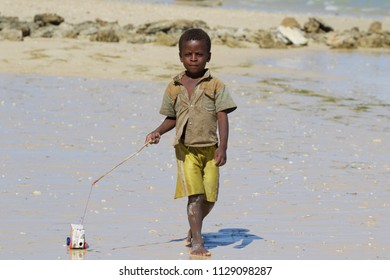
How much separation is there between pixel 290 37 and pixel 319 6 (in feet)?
85.8

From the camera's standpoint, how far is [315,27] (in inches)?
1203

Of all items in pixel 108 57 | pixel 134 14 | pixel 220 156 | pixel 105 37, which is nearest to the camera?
pixel 220 156

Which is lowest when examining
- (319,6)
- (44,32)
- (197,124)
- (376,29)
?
(319,6)

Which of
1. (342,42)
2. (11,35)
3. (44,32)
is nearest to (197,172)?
(11,35)

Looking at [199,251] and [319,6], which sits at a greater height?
[199,251]

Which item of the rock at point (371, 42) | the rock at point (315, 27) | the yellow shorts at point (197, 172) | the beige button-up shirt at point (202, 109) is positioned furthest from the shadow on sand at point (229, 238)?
the rock at point (315, 27)

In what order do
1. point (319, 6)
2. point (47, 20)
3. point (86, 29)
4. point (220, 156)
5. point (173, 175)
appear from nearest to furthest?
point (220, 156)
point (173, 175)
point (86, 29)
point (47, 20)
point (319, 6)

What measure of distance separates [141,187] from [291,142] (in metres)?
3.02

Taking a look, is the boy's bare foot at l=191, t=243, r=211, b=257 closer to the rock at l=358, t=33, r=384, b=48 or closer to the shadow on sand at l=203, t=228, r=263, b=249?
the shadow on sand at l=203, t=228, r=263, b=249

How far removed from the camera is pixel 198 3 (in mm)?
48469

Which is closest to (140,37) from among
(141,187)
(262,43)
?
(262,43)

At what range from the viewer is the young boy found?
Answer: 268 inches

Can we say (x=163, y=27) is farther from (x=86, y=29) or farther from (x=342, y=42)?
(x=342, y=42)
